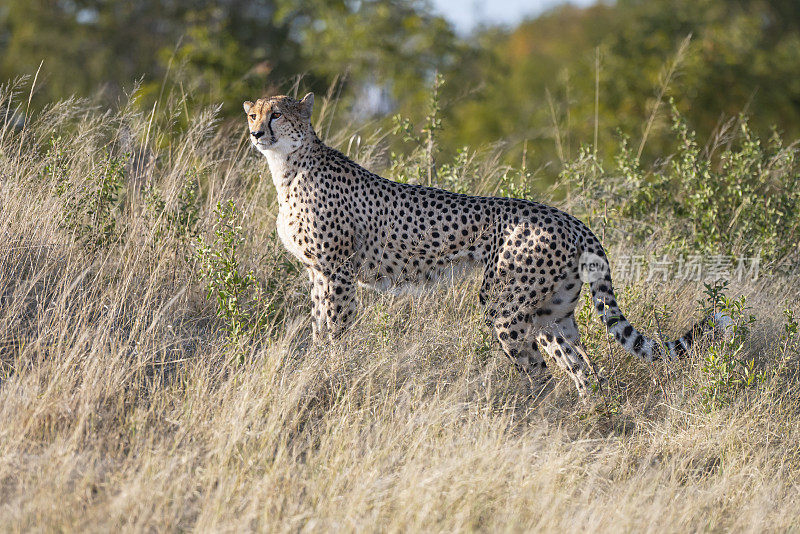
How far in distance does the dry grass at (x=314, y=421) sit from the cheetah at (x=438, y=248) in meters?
0.18

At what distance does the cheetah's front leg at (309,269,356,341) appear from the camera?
4414mm

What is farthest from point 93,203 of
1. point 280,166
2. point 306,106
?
point 306,106

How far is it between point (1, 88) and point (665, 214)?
4.42m

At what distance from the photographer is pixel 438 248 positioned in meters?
4.38

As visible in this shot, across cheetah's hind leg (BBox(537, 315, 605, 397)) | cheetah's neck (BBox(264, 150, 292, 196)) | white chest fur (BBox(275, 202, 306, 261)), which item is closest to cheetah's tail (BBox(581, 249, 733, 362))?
cheetah's hind leg (BBox(537, 315, 605, 397))

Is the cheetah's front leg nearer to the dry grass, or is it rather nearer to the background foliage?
the dry grass

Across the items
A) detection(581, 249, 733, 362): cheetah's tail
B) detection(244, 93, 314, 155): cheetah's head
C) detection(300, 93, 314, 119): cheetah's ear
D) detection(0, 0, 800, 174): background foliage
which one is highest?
detection(0, 0, 800, 174): background foliage

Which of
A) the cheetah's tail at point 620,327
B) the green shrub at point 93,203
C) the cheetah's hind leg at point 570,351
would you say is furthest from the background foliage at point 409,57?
the cheetah's tail at point 620,327

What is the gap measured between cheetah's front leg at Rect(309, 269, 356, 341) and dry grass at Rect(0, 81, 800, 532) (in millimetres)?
96

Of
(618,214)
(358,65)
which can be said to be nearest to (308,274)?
(618,214)

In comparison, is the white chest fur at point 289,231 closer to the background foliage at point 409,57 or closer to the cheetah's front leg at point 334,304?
the cheetah's front leg at point 334,304

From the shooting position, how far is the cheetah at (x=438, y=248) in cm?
421

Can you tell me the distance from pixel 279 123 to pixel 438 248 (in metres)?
0.97

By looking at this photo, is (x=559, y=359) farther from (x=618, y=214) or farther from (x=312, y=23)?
(x=312, y=23)
